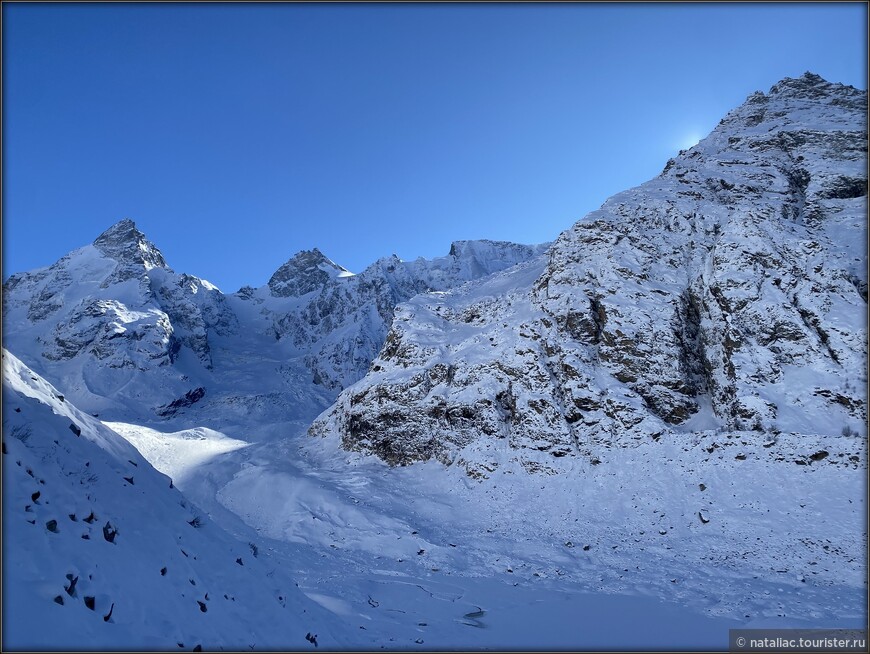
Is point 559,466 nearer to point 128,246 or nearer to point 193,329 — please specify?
point 193,329

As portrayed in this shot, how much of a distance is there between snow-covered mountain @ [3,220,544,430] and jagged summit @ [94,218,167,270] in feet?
1.14

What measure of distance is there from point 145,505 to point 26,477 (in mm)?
2934

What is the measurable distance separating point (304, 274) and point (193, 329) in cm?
5439

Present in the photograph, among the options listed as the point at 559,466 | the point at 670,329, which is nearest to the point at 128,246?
the point at 559,466

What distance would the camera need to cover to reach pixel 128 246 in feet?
372

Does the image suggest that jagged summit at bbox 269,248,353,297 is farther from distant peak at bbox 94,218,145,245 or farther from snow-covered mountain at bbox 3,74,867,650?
snow-covered mountain at bbox 3,74,867,650

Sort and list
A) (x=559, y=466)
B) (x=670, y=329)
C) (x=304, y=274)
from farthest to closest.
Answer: (x=304, y=274) < (x=670, y=329) < (x=559, y=466)

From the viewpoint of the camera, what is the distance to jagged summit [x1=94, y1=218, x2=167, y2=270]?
111 metres

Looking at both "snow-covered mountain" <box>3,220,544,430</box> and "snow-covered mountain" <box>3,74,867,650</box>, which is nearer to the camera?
"snow-covered mountain" <box>3,74,867,650</box>

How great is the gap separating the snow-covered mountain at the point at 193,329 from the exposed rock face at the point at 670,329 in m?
48.3

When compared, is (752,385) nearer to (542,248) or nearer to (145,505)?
(145,505)

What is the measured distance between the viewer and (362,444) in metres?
42.2

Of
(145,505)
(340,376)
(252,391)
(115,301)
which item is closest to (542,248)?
(340,376)

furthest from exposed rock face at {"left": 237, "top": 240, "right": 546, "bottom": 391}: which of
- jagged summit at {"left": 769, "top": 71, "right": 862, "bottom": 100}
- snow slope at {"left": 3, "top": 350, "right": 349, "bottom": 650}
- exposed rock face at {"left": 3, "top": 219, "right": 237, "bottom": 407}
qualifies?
snow slope at {"left": 3, "top": 350, "right": 349, "bottom": 650}
